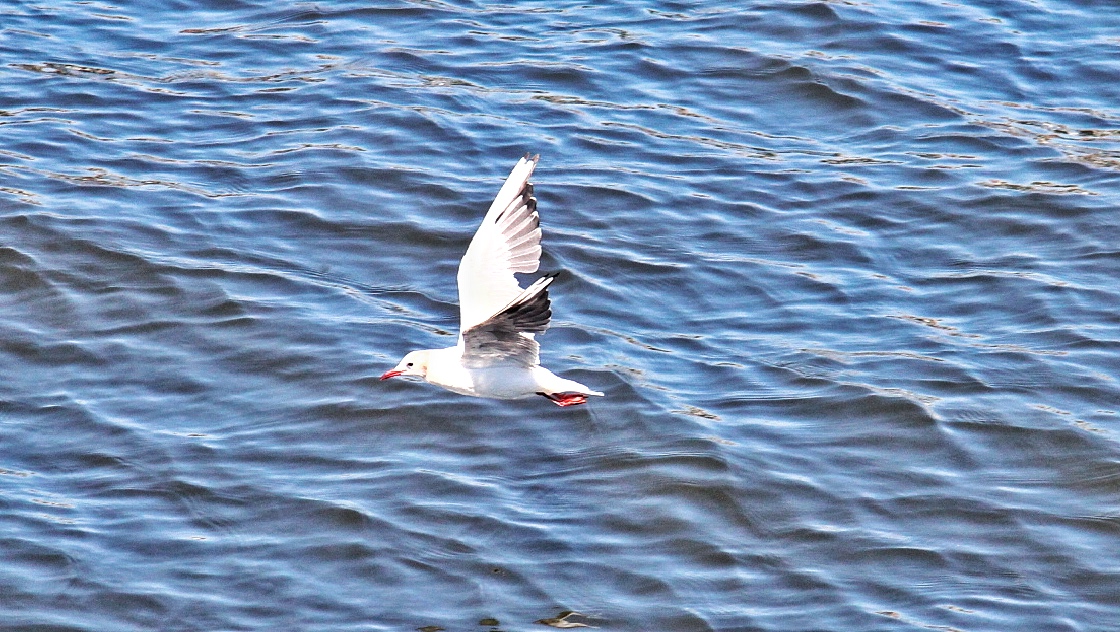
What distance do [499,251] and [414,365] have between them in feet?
2.96

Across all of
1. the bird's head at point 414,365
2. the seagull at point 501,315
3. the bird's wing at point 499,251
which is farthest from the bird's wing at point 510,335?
the bird's head at point 414,365

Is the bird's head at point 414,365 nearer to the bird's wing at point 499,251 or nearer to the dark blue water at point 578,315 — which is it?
the bird's wing at point 499,251

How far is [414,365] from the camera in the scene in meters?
8.77

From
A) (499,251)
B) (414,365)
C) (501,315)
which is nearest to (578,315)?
(414,365)

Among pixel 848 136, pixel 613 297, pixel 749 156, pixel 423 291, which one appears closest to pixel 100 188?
pixel 423 291

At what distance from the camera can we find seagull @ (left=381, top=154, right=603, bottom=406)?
26.9 ft

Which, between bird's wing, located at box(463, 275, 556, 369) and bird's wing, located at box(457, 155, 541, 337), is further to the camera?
bird's wing, located at box(457, 155, 541, 337)

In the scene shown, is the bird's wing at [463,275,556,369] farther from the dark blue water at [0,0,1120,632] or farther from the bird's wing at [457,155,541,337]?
the dark blue water at [0,0,1120,632]

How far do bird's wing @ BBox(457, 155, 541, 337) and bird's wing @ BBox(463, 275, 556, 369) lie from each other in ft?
0.34

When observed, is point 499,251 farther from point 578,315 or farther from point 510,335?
point 578,315

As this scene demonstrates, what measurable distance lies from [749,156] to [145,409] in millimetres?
5468

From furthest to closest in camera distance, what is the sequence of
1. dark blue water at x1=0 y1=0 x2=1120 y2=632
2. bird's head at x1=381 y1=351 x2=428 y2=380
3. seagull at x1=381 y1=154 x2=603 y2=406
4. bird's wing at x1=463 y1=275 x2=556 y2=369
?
bird's head at x1=381 y1=351 x2=428 y2=380
dark blue water at x1=0 y1=0 x2=1120 y2=632
seagull at x1=381 y1=154 x2=603 y2=406
bird's wing at x1=463 y1=275 x2=556 y2=369

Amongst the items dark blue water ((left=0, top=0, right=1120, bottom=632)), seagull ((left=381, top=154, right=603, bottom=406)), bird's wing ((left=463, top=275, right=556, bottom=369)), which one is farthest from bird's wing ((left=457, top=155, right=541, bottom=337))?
dark blue water ((left=0, top=0, right=1120, bottom=632))

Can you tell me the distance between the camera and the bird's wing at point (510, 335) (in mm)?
8023
